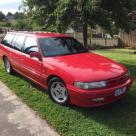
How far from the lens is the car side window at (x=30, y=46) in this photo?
22.3ft

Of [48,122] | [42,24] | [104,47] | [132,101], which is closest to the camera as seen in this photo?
[48,122]

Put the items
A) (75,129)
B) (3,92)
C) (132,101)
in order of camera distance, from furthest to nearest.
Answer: (3,92) → (132,101) → (75,129)

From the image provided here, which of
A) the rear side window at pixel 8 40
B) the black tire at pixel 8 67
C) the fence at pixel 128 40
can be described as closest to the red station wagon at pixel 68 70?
the rear side window at pixel 8 40

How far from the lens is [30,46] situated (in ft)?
23.2

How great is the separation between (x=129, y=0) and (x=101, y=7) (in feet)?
3.84

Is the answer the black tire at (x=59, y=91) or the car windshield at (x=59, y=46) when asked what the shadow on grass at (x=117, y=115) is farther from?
the car windshield at (x=59, y=46)

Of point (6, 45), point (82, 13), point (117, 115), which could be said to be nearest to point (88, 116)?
point (117, 115)

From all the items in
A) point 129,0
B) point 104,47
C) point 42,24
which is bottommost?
point 104,47

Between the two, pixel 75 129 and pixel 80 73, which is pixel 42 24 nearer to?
pixel 80 73

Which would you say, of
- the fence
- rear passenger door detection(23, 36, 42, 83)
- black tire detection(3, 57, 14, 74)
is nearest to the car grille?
rear passenger door detection(23, 36, 42, 83)

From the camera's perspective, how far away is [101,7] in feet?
31.0

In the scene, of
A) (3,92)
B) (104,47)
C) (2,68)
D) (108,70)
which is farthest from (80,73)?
(104,47)

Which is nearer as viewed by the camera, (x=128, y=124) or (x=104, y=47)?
(x=128, y=124)

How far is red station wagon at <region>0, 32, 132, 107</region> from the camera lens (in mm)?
5113
